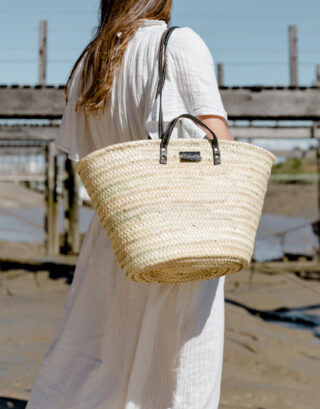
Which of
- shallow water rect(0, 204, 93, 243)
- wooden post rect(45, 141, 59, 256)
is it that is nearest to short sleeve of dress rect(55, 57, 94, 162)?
wooden post rect(45, 141, 59, 256)

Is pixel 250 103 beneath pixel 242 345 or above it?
above

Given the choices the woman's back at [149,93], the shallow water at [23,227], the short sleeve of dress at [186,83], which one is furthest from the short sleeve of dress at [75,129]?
the shallow water at [23,227]

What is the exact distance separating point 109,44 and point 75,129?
297 mm

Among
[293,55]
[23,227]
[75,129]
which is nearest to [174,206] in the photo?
[75,129]

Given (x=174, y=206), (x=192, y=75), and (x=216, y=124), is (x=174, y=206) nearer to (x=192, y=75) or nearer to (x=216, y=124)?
(x=216, y=124)

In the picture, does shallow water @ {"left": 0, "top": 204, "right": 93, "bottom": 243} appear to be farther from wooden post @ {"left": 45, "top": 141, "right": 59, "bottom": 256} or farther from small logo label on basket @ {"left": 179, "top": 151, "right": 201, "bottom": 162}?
small logo label on basket @ {"left": 179, "top": 151, "right": 201, "bottom": 162}

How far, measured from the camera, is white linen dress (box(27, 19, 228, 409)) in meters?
1.67

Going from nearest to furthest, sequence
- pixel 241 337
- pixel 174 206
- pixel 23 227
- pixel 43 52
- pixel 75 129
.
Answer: pixel 174 206
pixel 75 129
pixel 241 337
pixel 43 52
pixel 23 227

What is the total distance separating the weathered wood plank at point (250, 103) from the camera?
370cm

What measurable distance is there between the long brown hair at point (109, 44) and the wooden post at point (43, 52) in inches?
242

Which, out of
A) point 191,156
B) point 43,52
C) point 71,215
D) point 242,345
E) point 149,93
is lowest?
point 71,215

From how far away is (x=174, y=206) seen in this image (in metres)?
1.49

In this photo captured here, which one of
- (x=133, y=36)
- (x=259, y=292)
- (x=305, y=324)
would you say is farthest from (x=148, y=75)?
(x=259, y=292)

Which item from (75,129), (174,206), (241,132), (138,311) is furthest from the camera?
(241,132)
